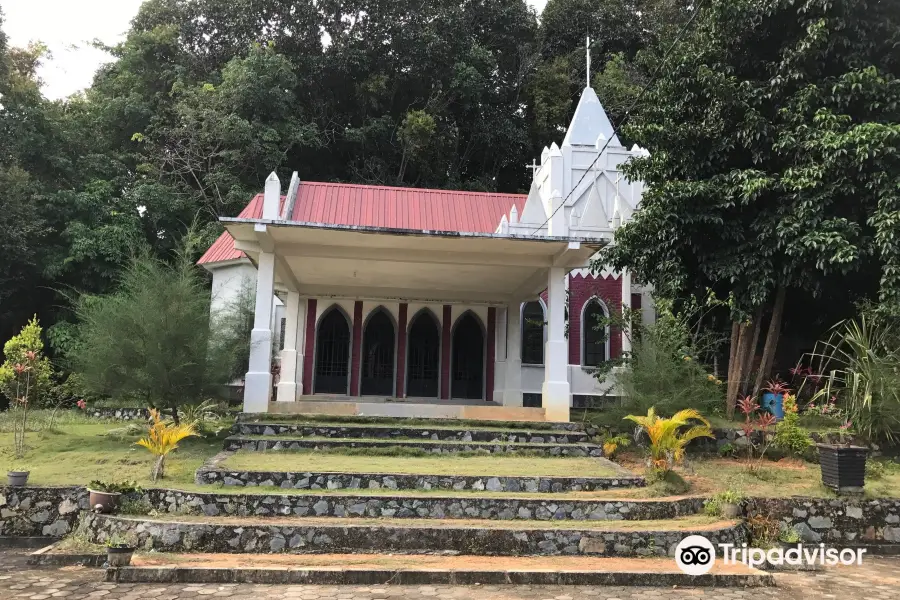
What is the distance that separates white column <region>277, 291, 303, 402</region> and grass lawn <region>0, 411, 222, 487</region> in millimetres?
4354

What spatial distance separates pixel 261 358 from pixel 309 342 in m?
6.04

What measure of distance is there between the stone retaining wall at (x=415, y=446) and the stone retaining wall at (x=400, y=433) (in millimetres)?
336

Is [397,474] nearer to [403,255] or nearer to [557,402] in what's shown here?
[557,402]

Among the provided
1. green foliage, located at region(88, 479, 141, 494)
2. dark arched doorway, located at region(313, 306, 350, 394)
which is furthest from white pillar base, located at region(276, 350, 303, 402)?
green foliage, located at region(88, 479, 141, 494)

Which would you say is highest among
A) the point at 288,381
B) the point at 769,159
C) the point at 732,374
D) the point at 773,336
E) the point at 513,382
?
the point at 769,159

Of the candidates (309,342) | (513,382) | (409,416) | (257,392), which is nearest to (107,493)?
(257,392)

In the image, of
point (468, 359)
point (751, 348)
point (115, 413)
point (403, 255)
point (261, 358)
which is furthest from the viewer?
point (468, 359)

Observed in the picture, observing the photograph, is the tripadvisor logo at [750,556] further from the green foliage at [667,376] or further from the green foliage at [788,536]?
the green foliage at [667,376]

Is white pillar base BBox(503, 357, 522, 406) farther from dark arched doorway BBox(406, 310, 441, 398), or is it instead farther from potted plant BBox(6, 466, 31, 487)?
potted plant BBox(6, 466, 31, 487)

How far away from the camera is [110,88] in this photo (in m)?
28.2

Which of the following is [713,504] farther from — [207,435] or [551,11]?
[551,11]

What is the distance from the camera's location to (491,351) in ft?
57.2

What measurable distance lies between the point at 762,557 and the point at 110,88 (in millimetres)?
30682

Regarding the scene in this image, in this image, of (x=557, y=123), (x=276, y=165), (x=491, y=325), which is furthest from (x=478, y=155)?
(x=491, y=325)
